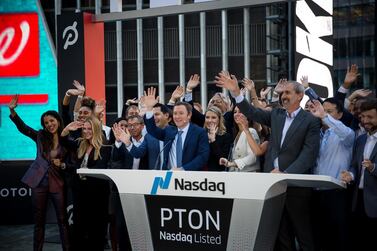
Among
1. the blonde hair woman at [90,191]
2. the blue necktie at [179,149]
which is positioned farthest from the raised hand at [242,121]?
the blonde hair woman at [90,191]

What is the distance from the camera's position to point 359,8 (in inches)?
634

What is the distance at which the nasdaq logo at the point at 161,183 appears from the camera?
3652mm

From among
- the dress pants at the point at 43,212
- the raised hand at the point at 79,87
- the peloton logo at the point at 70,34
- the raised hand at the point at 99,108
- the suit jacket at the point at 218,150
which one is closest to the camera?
the suit jacket at the point at 218,150

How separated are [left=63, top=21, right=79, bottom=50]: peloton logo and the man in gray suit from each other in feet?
9.10

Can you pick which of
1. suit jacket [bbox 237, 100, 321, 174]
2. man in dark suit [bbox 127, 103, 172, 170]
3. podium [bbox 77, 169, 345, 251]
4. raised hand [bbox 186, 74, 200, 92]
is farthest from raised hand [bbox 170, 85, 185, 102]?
podium [bbox 77, 169, 345, 251]

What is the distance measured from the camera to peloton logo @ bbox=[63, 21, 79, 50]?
20.8 ft

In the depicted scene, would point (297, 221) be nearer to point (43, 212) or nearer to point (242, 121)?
point (242, 121)

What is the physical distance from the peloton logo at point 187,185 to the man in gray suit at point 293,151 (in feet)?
1.85

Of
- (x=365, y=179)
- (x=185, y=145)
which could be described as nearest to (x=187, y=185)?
(x=185, y=145)

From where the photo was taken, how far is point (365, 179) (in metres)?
3.91

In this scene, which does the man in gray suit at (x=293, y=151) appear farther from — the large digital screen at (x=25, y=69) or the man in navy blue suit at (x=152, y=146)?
the large digital screen at (x=25, y=69)

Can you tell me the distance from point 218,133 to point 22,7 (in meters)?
11.0

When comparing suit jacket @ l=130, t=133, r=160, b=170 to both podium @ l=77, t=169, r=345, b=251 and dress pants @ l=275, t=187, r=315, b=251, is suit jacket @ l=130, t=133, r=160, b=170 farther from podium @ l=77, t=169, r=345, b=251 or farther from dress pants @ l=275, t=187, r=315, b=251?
dress pants @ l=275, t=187, r=315, b=251

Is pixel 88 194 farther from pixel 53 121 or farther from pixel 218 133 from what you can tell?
pixel 218 133
